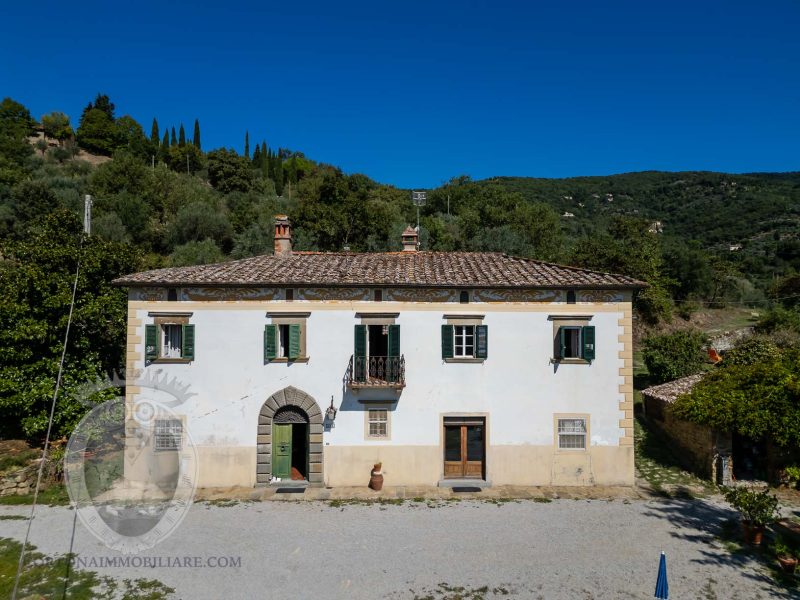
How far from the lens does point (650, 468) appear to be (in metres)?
15.5

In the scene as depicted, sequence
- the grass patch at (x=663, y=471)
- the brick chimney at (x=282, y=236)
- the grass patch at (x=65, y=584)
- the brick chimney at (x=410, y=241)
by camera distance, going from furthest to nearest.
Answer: the brick chimney at (x=410, y=241) < the brick chimney at (x=282, y=236) < the grass patch at (x=663, y=471) < the grass patch at (x=65, y=584)

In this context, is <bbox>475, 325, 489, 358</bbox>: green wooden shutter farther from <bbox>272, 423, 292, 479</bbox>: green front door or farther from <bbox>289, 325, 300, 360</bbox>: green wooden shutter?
<bbox>272, 423, 292, 479</bbox>: green front door

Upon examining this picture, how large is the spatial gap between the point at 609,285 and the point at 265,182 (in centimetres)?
5561

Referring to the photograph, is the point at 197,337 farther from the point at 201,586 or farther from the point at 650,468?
the point at 650,468

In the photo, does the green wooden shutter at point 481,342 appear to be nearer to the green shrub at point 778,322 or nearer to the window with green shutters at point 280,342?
the window with green shutters at point 280,342

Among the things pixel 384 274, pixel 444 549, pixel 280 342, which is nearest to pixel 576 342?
pixel 384 274

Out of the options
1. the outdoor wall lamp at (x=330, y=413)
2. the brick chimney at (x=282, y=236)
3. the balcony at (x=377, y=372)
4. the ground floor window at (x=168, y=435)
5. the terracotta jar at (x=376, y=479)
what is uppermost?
the brick chimney at (x=282, y=236)

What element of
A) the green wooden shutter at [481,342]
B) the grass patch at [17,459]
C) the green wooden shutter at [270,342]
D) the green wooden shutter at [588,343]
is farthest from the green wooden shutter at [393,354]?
the grass patch at [17,459]

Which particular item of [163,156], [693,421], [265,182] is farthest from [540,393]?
[163,156]

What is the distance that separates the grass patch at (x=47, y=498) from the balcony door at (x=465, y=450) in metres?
10.5

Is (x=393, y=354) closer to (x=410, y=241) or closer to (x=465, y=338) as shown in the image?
(x=465, y=338)

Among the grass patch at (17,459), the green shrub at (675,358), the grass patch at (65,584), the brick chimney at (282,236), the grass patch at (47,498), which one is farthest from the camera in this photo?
the green shrub at (675,358)

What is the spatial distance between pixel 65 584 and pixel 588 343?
1355 cm

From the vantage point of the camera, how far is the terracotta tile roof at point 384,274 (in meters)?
14.2
